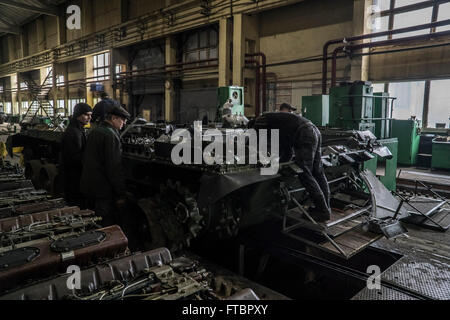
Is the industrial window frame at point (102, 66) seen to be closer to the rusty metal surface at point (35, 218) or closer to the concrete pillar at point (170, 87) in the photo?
the concrete pillar at point (170, 87)

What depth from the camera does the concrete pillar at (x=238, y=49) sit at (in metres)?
9.21

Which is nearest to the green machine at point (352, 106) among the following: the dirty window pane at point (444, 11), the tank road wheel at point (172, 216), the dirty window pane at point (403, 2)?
the dirty window pane at point (444, 11)

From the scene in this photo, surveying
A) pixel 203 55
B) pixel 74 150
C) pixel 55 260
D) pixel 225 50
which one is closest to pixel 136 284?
pixel 55 260

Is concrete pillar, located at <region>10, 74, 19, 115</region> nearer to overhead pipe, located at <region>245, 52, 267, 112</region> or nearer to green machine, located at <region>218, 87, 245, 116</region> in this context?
overhead pipe, located at <region>245, 52, 267, 112</region>

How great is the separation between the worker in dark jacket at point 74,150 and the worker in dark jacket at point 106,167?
929 mm

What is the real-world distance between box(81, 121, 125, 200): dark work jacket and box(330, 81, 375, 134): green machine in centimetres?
→ 436

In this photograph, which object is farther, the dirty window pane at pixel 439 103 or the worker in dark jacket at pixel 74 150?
the dirty window pane at pixel 439 103

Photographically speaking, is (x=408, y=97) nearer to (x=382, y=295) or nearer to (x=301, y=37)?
(x=301, y=37)

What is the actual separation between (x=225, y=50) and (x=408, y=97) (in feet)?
16.7

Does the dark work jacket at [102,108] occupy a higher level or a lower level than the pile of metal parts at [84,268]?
higher
